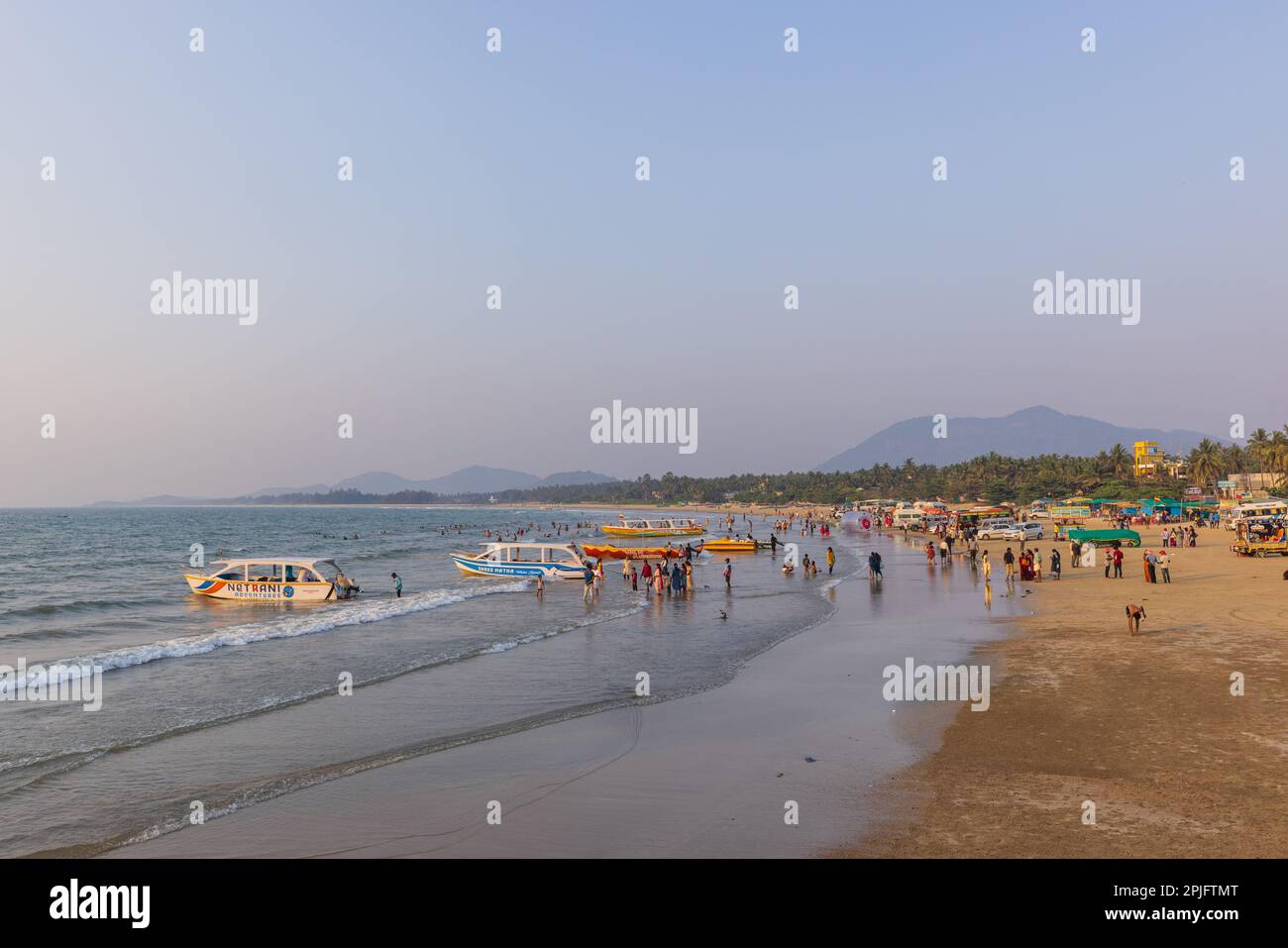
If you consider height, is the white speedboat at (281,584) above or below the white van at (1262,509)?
below

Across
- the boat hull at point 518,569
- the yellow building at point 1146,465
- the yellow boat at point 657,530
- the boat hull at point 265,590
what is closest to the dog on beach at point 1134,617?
the boat hull at point 518,569

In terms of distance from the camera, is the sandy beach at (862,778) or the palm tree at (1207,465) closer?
the sandy beach at (862,778)

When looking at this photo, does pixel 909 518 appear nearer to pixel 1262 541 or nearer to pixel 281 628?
pixel 1262 541

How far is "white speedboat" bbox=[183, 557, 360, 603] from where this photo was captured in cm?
3556

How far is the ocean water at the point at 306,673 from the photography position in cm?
1168

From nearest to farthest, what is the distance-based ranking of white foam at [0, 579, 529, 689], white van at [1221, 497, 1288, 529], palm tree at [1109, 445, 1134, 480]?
white foam at [0, 579, 529, 689]
white van at [1221, 497, 1288, 529]
palm tree at [1109, 445, 1134, 480]

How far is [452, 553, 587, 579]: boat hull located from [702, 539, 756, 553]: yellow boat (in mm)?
22321

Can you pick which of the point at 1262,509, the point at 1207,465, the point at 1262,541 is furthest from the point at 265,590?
the point at 1207,465

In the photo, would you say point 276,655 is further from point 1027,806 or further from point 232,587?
point 1027,806

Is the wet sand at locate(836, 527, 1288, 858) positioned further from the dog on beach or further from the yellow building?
the yellow building

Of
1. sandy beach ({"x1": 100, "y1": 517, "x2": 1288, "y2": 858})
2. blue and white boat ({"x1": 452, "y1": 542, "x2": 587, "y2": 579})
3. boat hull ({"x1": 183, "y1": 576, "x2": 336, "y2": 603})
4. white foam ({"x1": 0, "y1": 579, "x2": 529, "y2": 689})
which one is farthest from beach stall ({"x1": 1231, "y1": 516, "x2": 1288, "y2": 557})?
boat hull ({"x1": 183, "y1": 576, "x2": 336, "y2": 603})

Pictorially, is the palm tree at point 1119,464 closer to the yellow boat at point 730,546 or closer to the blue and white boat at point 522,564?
the yellow boat at point 730,546
